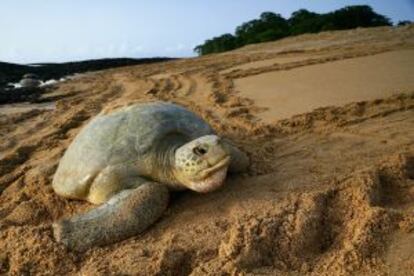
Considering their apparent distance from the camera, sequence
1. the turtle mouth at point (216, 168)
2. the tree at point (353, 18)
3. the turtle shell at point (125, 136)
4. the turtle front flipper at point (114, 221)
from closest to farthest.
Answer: the turtle front flipper at point (114, 221) → the turtle mouth at point (216, 168) → the turtle shell at point (125, 136) → the tree at point (353, 18)

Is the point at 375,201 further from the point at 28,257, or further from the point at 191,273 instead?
the point at 28,257

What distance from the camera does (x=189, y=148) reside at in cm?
319

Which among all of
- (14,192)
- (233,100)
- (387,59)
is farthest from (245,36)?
(14,192)

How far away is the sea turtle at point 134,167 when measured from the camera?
2979 mm

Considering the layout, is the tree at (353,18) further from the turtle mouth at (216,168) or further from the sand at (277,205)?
the turtle mouth at (216,168)

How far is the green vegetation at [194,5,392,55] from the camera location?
22828 mm

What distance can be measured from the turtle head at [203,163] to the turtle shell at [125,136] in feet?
1.04

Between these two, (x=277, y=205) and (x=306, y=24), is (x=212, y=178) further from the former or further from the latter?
(x=306, y=24)

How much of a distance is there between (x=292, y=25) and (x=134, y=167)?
23768mm

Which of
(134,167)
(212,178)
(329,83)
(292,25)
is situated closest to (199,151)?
(212,178)

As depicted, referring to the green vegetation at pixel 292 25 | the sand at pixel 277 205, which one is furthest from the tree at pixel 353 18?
the sand at pixel 277 205

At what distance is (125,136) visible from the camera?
3541 millimetres

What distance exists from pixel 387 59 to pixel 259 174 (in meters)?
5.64

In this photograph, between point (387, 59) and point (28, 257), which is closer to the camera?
point (28, 257)
